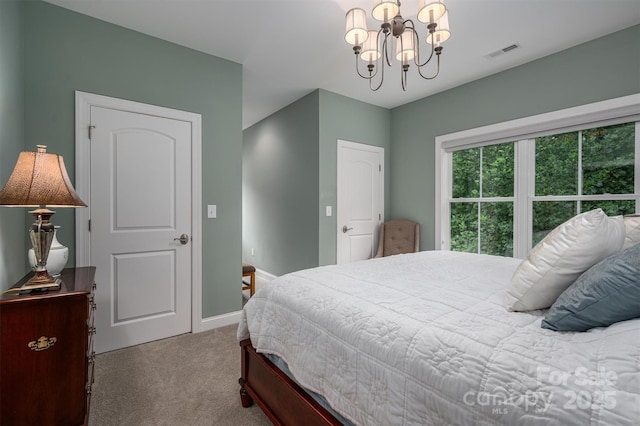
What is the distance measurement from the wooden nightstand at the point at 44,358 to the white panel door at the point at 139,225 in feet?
3.55

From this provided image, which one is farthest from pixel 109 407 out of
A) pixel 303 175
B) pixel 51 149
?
pixel 303 175

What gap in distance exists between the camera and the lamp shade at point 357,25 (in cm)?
177

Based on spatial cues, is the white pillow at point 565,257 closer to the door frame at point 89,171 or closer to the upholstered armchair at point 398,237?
the door frame at point 89,171

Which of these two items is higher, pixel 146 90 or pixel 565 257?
pixel 146 90

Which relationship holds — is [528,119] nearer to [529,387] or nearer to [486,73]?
[486,73]

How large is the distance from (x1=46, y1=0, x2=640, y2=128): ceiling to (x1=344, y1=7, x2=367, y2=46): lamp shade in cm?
40

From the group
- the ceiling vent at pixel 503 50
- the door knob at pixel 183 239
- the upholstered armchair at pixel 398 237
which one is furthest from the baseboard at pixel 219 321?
the ceiling vent at pixel 503 50

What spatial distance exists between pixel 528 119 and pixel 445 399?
3.07 metres

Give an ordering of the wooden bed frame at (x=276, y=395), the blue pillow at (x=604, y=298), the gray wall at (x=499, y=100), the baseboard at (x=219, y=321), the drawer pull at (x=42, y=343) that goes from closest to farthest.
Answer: the blue pillow at (x=604, y=298), the wooden bed frame at (x=276, y=395), the drawer pull at (x=42, y=343), the gray wall at (x=499, y=100), the baseboard at (x=219, y=321)

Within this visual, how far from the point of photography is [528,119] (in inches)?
113

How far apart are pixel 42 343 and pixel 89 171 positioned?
1.44 m

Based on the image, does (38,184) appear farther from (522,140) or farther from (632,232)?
(522,140)

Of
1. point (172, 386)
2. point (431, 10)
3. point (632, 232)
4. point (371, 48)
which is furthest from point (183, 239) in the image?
point (632, 232)

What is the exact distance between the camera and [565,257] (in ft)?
3.14
